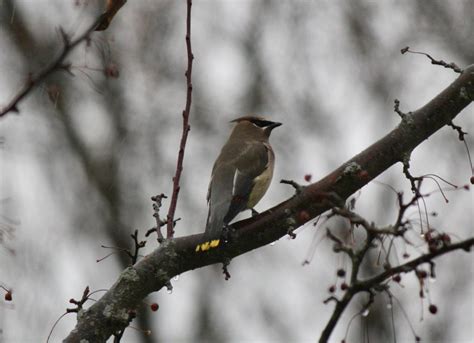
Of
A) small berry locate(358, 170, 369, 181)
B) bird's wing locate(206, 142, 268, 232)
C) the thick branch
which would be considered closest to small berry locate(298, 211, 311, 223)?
the thick branch

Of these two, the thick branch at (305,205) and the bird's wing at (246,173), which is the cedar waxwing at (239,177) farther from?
the thick branch at (305,205)

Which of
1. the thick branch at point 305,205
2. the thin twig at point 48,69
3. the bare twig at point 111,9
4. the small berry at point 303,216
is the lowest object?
the thin twig at point 48,69

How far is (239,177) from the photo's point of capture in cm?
689

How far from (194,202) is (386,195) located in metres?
3.47

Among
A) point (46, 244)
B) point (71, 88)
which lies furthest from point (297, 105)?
point (46, 244)

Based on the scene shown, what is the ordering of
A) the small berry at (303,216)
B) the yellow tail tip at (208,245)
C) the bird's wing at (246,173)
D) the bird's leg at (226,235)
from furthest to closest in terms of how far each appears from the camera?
the bird's wing at (246,173) < the bird's leg at (226,235) < the yellow tail tip at (208,245) < the small berry at (303,216)

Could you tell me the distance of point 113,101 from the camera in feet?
54.4

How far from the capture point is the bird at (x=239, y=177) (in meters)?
6.31

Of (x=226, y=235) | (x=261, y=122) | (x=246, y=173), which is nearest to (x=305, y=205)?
(x=226, y=235)

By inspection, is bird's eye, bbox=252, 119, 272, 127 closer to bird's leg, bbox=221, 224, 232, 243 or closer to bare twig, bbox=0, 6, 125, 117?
bird's leg, bbox=221, 224, 232, 243

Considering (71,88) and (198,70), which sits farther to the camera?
(198,70)

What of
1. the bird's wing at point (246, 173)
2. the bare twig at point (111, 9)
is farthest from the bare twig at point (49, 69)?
the bird's wing at point (246, 173)

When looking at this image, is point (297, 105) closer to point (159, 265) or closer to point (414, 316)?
point (414, 316)

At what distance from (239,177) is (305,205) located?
2.35 meters
